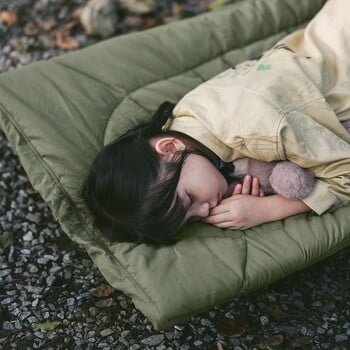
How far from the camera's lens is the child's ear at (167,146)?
2.08 metres

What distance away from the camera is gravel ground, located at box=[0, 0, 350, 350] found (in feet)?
6.84

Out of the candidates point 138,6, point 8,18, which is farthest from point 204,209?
point 8,18

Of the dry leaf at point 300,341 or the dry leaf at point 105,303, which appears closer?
the dry leaf at point 300,341

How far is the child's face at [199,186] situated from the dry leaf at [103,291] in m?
0.41

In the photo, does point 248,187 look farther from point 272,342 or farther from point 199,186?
point 272,342

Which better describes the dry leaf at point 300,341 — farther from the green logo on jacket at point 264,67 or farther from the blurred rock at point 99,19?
the blurred rock at point 99,19

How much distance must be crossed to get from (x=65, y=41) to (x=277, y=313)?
1965 mm

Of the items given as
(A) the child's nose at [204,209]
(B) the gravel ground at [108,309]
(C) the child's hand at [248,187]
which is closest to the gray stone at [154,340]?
(B) the gravel ground at [108,309]

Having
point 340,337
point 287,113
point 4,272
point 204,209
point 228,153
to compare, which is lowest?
point 340,337

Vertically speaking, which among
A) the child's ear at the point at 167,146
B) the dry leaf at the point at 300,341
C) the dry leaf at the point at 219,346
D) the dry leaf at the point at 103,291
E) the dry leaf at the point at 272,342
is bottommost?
the dry leaf at the point at 300,341

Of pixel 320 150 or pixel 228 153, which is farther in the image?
pixel 228 153

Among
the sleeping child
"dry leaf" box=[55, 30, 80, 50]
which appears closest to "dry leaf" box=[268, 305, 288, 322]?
the sleeping child

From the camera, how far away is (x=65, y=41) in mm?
3391

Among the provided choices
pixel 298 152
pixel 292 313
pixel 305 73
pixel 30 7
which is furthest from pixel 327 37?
pixel 30 7
